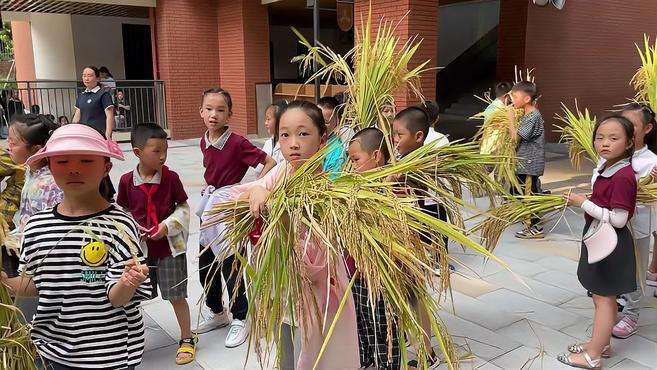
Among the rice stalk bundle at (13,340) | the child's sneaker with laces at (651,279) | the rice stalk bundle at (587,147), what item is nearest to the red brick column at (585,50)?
the rice stalk bundle at (587,147)

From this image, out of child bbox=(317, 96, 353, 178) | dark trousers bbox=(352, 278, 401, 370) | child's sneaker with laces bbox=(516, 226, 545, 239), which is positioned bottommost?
child's sneaker with laces bbox=(516, 226, 545, 239)

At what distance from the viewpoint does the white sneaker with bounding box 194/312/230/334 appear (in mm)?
3770

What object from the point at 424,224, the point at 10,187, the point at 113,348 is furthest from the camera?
the point at 10,187

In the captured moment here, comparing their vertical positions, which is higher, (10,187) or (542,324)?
(10,187)

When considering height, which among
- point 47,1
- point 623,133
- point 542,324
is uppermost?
point 47,1

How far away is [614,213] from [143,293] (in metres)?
2.47

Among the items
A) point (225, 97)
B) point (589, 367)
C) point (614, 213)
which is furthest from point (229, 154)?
point (589, 367)

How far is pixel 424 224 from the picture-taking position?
1.81 m

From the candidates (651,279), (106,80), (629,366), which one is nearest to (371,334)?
(629,366)

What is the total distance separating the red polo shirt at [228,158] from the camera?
11.4 feet

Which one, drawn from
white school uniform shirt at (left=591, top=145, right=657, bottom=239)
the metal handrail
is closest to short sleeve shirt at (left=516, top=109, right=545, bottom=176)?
white school uniform shirt at (left=591, top=145, right=657, bottom=239)

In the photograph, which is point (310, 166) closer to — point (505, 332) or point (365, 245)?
point (365, 245)

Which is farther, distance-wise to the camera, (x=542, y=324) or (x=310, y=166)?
(x=542, y=324)

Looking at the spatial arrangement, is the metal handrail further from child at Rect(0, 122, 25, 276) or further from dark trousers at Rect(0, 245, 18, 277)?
dark trousers at Rect(0, 245, 18, 277)
